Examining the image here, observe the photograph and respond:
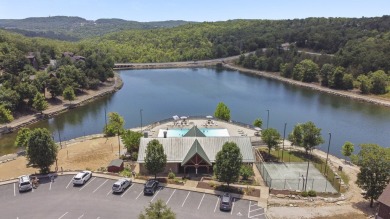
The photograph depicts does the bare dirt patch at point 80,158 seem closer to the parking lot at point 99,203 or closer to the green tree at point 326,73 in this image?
the parking lot at point 99,203

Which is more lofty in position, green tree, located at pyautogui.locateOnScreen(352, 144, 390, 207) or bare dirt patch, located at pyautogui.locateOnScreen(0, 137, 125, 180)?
green tree, located at pyautogui.locateOnScreen(352, 144, 390, 207)

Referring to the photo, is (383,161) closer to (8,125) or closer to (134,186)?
(134,186)

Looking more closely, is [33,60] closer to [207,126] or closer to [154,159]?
[207,126]

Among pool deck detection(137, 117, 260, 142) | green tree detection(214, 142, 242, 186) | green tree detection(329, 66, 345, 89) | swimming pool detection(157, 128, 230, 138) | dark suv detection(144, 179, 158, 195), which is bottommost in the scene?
dark suv detection(144, 179, 158, 195)

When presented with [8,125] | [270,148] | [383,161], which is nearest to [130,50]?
[8,125]

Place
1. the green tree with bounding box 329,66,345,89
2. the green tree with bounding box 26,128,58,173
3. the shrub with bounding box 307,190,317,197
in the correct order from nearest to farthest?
the shrub with bounding box 307,190,317,197, the green tree with bounding box 26,128,58,173, the green tree with bounding box 329,66,345,89

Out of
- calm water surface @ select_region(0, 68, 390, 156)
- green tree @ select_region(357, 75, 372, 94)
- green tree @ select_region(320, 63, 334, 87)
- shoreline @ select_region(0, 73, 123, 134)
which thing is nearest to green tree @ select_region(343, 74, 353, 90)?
green tree @ select_region(357, 75, 372, 94)

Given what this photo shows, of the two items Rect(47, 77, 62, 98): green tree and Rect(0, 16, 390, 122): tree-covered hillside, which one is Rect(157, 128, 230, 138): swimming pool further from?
Rect(47, 77, 62, 98): green tree
